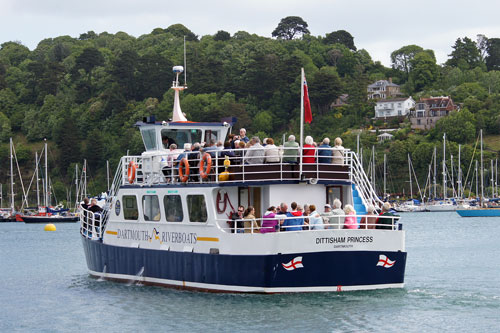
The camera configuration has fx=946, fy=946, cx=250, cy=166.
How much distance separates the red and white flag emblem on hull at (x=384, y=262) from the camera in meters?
23.6

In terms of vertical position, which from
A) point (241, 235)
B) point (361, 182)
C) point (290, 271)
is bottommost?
point (290, 271)

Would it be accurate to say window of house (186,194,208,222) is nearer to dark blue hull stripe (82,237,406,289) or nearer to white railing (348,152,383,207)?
dark blue hull stripe (82,237,406,289)

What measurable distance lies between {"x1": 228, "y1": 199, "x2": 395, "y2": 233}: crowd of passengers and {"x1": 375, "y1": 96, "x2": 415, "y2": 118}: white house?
167857 millimetres

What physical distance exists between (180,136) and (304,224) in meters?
7.66

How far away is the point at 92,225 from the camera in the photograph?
1195 inches

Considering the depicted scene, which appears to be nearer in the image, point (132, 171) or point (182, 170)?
point (182, 170)

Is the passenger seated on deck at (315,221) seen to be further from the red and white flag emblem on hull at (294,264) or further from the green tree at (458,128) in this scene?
the green tree at (458,128)

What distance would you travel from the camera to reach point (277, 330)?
2091cm

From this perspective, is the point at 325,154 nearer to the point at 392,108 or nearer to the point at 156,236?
the point at 156,236

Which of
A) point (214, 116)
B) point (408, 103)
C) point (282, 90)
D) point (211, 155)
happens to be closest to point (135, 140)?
point (214, 116)

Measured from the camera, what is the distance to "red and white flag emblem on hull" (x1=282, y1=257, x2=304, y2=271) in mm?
22922

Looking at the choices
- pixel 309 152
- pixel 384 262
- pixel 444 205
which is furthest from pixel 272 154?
pixel 444 205

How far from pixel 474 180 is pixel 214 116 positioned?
41.0 m

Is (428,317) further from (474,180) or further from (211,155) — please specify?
(474,180)
